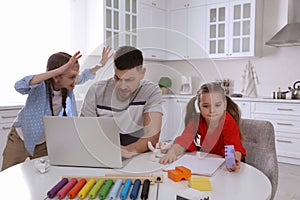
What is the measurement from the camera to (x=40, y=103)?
59.7 inches

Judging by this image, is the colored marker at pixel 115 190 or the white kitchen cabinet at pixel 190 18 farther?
the white kitchen cabinet at pixel 190 18

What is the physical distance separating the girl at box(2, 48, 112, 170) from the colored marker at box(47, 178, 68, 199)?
1.94 feet

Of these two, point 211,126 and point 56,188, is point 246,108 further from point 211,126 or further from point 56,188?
point 56,188

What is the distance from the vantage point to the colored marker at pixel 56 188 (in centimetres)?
82

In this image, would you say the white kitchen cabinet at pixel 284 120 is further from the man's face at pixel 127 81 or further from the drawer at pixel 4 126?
the drawer at pixel 4 126

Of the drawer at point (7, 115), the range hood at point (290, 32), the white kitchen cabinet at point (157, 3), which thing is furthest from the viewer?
the white kitchen cabinet at point (157, 3)

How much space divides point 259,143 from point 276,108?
7.22 feet

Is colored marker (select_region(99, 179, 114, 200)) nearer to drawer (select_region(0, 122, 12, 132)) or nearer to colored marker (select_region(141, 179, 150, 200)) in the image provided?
colored marker (select_region(141, 179, 150, 200))

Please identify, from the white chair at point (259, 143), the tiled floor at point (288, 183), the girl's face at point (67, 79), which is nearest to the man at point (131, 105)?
the girl's face at point (67, 79)

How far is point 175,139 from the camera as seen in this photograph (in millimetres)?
1320

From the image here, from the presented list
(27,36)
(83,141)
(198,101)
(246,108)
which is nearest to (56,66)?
(83,141)

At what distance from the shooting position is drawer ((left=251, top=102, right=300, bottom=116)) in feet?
10.8

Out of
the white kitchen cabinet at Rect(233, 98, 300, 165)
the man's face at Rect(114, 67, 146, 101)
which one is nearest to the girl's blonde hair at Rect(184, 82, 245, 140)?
the man's face at Rect(114, 67, 146, 101)

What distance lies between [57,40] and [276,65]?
112 inches
